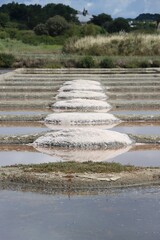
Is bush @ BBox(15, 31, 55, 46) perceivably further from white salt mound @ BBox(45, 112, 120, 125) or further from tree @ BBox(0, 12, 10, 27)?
white salt mound @ BBox(45, 112, 120, 125)

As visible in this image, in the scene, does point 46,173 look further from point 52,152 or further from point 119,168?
point 52,152

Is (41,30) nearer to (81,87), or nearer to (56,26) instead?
(56,26)

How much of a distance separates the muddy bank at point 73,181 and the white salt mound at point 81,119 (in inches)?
95.7

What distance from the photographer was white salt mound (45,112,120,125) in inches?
271

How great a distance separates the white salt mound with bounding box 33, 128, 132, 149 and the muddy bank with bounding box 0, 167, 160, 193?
3.36 ft

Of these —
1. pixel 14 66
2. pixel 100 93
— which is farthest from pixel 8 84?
pixel 14 66

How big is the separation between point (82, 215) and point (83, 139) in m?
2.05

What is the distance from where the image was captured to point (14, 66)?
64.4 ft

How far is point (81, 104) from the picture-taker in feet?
27.2

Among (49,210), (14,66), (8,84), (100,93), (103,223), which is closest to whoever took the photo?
(103,223)

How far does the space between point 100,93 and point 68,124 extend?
3.24m

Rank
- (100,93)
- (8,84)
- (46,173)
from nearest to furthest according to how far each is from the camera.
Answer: (46,173), (100,93), (8,84)

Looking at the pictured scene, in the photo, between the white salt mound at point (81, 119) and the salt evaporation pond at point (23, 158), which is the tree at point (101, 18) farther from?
the salt evaporation pond at point (23, 158)

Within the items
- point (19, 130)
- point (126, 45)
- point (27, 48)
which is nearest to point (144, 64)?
point (126, 45)
